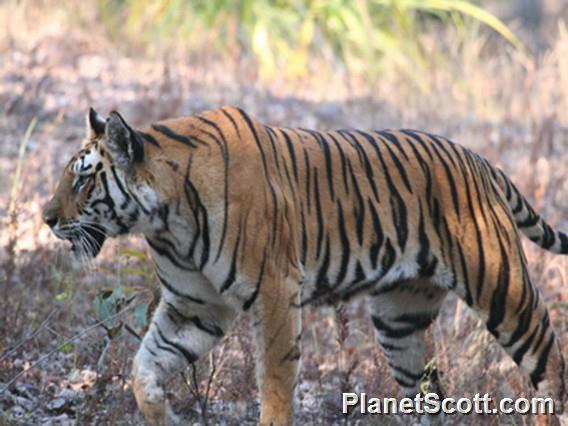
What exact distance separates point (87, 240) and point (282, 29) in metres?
7.91

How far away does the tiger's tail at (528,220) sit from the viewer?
218 inches

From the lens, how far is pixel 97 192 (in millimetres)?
4645

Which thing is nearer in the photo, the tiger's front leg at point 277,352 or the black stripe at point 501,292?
the tiger's front leg at point 277,352

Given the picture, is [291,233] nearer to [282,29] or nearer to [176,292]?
[176,292]

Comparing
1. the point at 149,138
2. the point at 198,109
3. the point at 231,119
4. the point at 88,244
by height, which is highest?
the point at 198,109

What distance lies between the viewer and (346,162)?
5184 millimetres

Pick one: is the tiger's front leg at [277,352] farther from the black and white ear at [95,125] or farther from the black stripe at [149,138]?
the black and white ear at [95,125]

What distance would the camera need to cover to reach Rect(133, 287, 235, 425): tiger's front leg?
4.91 metres

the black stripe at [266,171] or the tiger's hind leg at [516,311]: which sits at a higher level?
the black stripe at [266,171]

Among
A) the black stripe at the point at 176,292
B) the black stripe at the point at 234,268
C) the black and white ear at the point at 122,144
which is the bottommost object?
the black stripe at the point at 176,292

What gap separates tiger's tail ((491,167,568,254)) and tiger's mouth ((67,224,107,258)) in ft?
6.31

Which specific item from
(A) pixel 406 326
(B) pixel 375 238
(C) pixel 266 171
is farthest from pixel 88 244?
(A) pixel 406 326

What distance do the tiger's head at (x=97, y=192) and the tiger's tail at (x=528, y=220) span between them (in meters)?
1.82

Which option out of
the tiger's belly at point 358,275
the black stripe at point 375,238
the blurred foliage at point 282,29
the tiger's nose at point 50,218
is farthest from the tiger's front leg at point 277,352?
the blurred foliage at point 282,29
